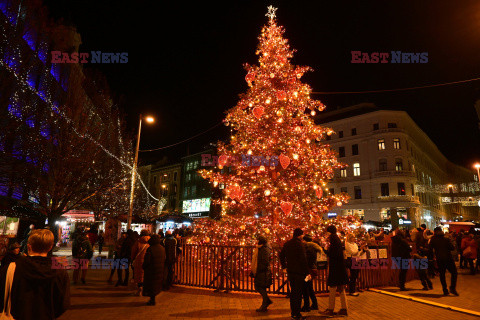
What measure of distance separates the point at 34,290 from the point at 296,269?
489 cm

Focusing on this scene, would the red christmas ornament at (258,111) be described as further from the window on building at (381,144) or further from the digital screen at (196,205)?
the digital screen at (196,205)

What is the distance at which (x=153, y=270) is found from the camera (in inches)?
300

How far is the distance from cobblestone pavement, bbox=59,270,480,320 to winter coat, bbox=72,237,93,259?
1.01 m

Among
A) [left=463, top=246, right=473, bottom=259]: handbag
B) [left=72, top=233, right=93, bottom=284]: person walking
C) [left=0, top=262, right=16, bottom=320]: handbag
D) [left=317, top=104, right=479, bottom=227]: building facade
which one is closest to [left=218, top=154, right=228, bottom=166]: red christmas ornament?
[left=72, top=233, right=93, bottom=284]: person walking

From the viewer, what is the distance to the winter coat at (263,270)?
7219mm

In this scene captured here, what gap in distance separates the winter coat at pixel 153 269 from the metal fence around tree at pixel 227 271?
6.48 feet

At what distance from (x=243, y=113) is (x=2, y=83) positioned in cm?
888

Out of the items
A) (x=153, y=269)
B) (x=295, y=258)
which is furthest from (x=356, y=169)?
(x=153, y=269)

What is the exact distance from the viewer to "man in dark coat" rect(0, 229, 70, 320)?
2.89 m

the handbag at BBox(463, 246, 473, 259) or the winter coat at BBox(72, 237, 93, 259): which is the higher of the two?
the winter coat at BBox(72, 237, 93, 259)

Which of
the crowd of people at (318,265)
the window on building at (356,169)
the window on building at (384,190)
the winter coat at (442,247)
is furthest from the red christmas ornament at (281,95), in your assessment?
the window on building at (356,169)

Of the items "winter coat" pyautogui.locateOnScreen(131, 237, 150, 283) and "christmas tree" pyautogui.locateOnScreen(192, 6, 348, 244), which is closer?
"winter coat" pyautogui.locateOnScreen(131, 237, 150, 283)

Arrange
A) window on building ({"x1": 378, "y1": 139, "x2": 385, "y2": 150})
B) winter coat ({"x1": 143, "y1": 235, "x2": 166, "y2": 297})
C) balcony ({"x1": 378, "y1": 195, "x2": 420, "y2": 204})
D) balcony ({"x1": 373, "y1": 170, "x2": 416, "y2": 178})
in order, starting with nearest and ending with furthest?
winter coat ({"x1": 143, "y1": 235, "x2": 166, "y2": 297}), balcony ({"x1": 378, "y1": 195, "x2": 420, "y2": 204}), balcony ({"x1": 373, "y1": 170, "x2": 416, "y2": 178}), window on building ({"x1": 378, "y1": 139, "x2": 385, "y2": 150})

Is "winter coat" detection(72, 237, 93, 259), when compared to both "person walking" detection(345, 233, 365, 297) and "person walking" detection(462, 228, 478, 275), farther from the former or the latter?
"person walking" detection(462, 228, 478, 275)
